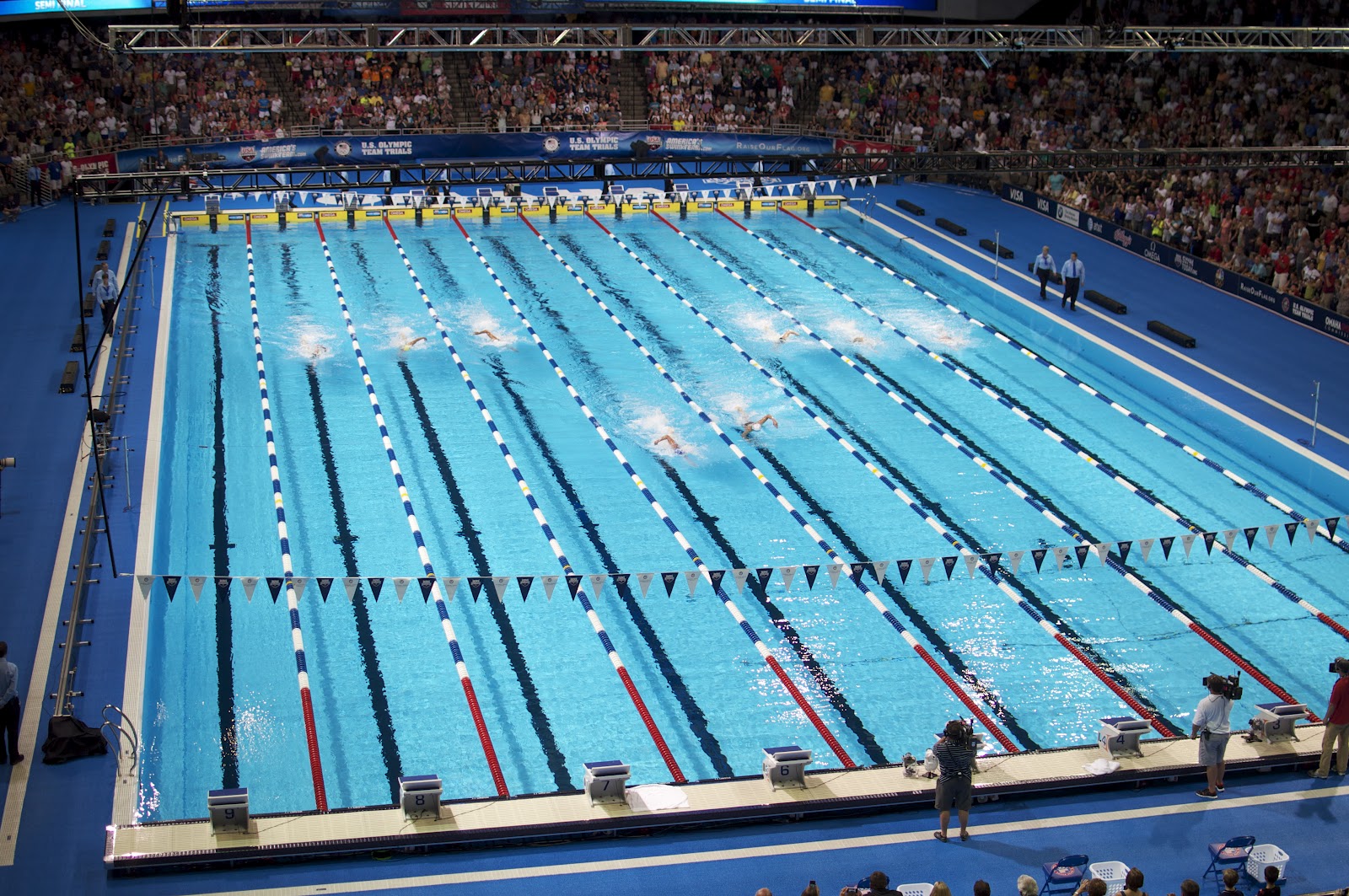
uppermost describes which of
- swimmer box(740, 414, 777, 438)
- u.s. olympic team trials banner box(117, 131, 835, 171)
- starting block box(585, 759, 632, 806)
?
u.s. olympic team trials banner box(117, 131, 835, 171)

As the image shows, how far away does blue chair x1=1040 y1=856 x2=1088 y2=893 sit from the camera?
8.13 metres

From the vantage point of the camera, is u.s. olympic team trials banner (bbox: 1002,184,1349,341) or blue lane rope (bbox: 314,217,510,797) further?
u.s. olympic team trials banner (bbox: 1002,184,1349,341)

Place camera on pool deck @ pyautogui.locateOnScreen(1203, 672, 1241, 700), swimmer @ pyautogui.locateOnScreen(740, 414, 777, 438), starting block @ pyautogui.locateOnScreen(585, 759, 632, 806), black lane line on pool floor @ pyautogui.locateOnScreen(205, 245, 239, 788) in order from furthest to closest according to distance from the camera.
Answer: swimmer @ pyautogui.locateOnScreen(740, 414, 777, 438)
black lane line on pool floor @ pyautogui.locateOnScreen(205, 245, 239, 788)
starting block @ pyautogui.locateOnScreen(585, 759, 632, 806)
camera on pool deck @ pyautogui.locateOnScreen(1203, 672, 1241, 700)

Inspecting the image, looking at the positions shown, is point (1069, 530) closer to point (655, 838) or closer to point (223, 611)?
point (655, 838)

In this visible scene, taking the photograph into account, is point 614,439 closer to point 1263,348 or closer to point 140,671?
point 140,671

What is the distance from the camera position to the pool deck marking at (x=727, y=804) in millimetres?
8625

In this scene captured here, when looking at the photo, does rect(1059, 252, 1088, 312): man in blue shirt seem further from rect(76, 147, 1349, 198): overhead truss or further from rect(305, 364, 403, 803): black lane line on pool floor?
rect(305, 364, 403, 803): black lane line on pool floor

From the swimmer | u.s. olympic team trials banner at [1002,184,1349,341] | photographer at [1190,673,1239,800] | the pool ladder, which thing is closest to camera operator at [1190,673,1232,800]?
photographer at [1190,673,1239,800]

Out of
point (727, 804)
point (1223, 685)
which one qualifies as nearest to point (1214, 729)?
point (1223, 685)

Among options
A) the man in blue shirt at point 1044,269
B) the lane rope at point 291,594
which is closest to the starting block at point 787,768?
the lane rope at point 291,594

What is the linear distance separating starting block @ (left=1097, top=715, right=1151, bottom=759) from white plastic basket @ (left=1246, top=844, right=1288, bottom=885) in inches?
55.7

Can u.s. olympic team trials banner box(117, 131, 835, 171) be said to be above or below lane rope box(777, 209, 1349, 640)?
above

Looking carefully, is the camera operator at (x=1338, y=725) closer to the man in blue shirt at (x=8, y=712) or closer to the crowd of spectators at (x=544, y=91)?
the man in blue shirt at (x=8, y=712)

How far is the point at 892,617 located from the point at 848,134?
71.6 ft
